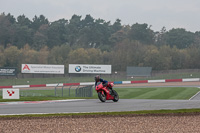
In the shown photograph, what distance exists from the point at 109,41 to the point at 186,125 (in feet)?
453

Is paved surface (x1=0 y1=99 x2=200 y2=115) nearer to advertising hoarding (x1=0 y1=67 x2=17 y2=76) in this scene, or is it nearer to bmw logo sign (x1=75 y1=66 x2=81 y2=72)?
advertising hoarding (x1=0 y1=67 x2=17 y2=76)

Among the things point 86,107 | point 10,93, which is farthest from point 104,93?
point 10,93

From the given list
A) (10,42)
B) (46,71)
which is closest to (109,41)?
(10,42)

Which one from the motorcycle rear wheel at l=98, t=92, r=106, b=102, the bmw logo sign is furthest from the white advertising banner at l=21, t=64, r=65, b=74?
the motorcycle rear wheel at l=98, t=92, r=106, b=102

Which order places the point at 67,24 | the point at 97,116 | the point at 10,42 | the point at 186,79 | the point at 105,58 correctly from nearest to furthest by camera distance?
the point at 97,116, the point at 186,79, the point at 105,58, the point at 10,42, the point at 67,24

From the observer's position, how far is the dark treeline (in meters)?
96.2

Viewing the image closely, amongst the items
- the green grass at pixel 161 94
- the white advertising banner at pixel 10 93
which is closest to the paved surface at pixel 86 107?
the white advertising banner at pixel 10 93

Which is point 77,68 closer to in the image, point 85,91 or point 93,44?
point 85,91

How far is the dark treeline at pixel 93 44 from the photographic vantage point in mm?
96188

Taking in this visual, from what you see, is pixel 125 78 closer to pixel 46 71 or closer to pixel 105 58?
pixel 46 71

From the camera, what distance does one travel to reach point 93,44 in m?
153

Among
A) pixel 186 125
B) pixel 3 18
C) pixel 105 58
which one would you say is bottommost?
pixel 186 125

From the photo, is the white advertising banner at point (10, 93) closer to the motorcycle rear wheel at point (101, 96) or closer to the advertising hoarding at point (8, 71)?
the motorcycle rear wheel at point (101, 96)

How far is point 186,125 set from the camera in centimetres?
1255
